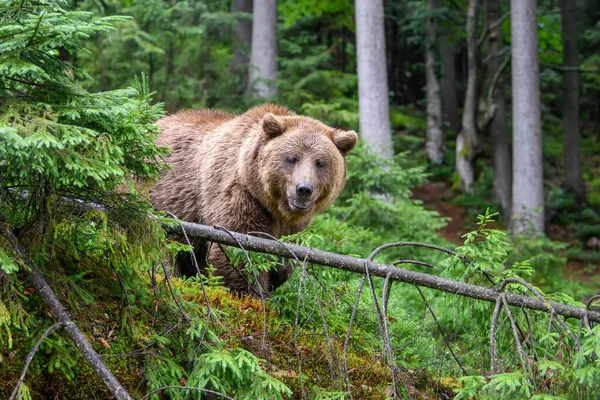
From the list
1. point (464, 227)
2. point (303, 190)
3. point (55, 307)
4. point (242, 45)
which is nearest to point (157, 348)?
point (55, 307)

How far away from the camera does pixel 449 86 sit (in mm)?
27938

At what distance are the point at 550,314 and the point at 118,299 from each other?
265 centimetres

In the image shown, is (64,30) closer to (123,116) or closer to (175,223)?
(123,116)

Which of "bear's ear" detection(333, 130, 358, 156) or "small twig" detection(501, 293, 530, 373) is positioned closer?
"small twig" detection(501, 293, 530, 373)

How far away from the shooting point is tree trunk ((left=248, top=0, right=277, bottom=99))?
750 inches

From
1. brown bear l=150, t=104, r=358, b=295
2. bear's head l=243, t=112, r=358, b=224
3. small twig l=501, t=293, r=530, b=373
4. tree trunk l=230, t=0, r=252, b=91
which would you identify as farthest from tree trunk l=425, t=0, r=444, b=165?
small twig l=501, t=293, r=530, b=373

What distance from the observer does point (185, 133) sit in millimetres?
8273

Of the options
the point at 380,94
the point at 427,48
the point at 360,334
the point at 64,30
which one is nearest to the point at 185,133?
the point at 360,334

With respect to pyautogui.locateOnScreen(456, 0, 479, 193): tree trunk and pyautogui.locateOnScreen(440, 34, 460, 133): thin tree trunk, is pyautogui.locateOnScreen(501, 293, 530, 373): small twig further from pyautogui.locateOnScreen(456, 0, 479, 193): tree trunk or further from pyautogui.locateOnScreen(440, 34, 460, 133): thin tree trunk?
pyautogui.locateOnScreen(440, 34, 460, 133): thin tree trunk

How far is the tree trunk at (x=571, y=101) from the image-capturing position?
23.4 m

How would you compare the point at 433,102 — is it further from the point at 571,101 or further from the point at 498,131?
the point at 571,101

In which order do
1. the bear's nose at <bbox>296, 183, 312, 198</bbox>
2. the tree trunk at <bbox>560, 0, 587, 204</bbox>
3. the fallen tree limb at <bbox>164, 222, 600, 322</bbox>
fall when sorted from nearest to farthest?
1. the fallen tree limb at <bbox>164, 222, 600, 322</bbox>
2. the bear's nose at <bbox>296, 183, 312, 198</bbox>
3. the tree trunk at <bbox>560, 0, 587, 204</bbox>

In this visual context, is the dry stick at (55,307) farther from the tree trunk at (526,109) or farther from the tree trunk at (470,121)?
the tree trunk at (470,121)

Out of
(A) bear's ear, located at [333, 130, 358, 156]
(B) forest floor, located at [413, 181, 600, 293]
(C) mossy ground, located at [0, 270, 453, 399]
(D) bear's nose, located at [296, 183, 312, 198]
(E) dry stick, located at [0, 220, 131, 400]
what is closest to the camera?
(E) dry stick, located at [0, 220, 131, 400]
